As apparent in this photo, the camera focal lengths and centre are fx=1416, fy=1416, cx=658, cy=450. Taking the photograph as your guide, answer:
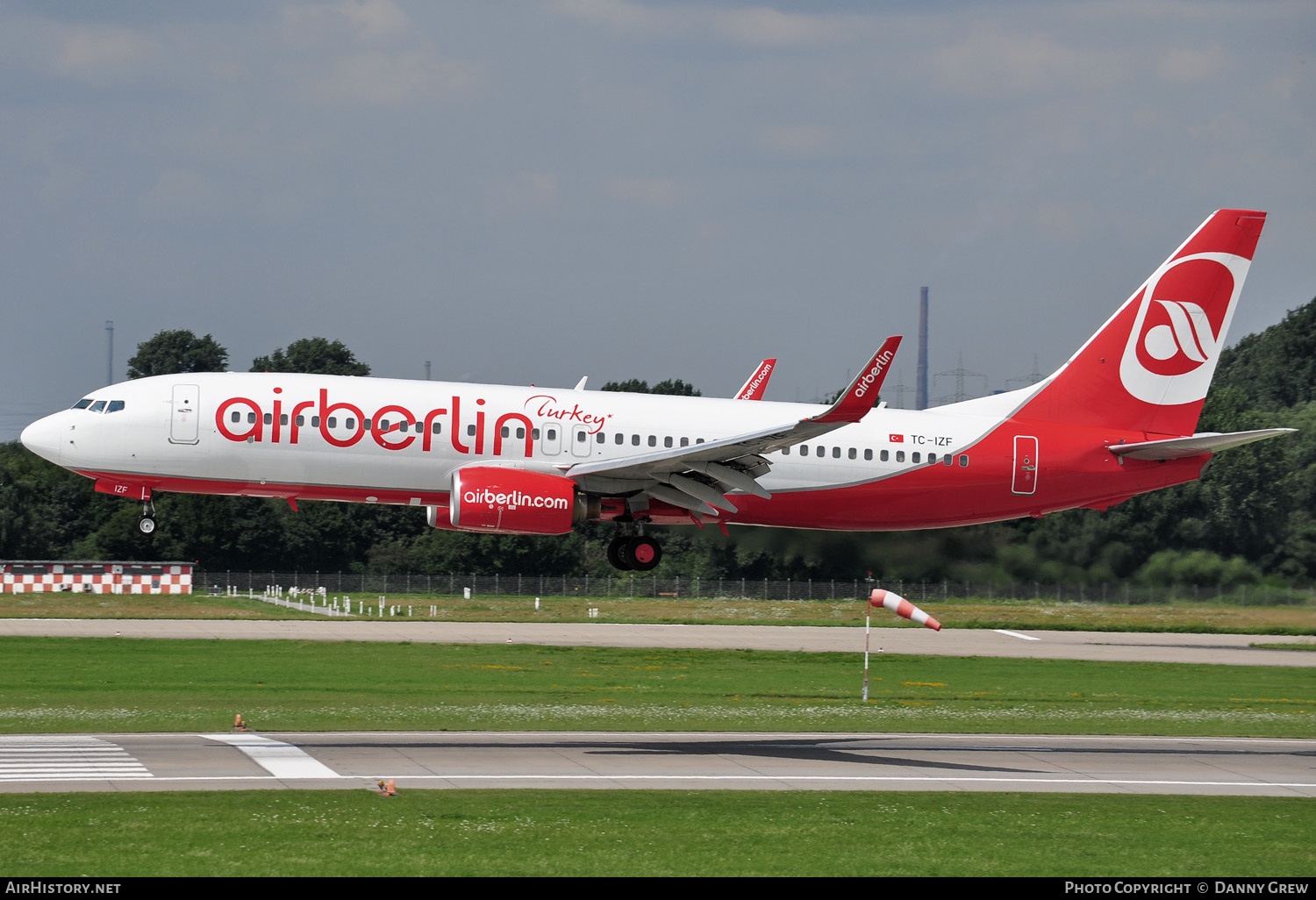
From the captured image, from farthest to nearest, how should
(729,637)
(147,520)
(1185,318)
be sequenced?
1. (729,637)
2. (1185,318)
3. (147,520)

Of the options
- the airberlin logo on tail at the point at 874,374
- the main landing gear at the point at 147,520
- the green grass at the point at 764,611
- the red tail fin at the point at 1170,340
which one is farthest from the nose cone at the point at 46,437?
the red tail fin at the point at 1170,340

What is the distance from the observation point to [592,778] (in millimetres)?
22562

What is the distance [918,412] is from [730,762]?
15921 millimetres

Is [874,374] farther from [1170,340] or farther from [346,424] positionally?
[1170,340]

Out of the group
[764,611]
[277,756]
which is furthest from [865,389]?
[764,611]

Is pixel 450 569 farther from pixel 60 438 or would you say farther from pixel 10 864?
pixel 10 864

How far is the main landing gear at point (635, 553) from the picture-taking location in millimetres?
35250

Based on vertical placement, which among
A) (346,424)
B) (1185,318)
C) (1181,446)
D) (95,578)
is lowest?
(95,578)

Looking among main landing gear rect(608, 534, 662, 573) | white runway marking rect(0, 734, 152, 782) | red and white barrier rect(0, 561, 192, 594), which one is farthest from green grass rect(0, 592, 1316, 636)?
white runway marking rect(0, 734, 152, 782)

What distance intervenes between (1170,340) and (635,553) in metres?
17.1

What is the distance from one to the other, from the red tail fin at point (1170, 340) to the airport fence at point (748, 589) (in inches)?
383

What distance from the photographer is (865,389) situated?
97.8 ft

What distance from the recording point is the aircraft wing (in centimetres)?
3284

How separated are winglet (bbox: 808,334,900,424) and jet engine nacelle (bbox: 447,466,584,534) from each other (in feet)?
21.8
